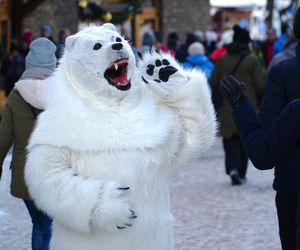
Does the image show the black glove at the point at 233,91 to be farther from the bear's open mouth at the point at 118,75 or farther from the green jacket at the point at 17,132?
the green jacket at the point at 17,132

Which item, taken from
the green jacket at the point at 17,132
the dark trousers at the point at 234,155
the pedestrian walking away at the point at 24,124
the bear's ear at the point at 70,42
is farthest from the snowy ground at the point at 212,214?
the bear's ear at the point at 70,42

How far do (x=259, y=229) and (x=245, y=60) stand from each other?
3.04 metres

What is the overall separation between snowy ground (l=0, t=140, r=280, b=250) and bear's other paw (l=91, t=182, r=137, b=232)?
10.8ft

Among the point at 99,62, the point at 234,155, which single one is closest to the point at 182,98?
the point at 99,62

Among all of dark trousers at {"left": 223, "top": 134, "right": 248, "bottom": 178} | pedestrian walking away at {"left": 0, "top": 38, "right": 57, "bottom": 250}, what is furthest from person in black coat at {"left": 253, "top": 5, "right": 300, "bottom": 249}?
dark trousers at {"left": 223, "top": 134, "right": 248, "bottom": 178}

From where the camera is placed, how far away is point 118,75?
4324mm

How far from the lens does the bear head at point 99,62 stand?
13.9ft

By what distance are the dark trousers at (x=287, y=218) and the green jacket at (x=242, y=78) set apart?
18.4 feet

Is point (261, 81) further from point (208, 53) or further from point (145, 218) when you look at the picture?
point (208, 53)

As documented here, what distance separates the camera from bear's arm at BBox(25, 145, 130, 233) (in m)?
4.07

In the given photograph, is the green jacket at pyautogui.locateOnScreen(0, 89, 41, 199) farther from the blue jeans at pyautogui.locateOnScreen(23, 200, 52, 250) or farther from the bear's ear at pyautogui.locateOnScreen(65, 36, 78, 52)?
the bear's ear at pyautogui.locateOnScreen(65, 36, 78, 52)

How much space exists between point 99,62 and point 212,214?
486 centimetres

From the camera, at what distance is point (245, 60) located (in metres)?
10.5

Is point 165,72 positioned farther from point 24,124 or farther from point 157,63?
point 24,124
